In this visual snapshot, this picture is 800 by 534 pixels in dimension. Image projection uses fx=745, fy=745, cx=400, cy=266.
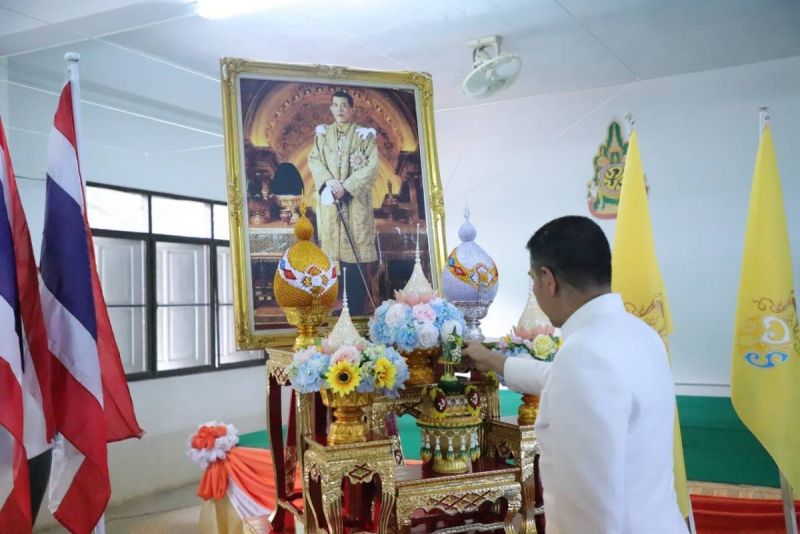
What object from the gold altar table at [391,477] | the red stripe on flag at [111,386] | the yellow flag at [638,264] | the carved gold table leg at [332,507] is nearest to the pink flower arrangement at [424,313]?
the gold altar table at [391,477]

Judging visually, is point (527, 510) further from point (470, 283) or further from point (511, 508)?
point (470, 283)

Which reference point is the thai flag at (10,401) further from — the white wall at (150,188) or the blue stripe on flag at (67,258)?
the white wall at (150,188)

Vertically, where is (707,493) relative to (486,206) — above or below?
below

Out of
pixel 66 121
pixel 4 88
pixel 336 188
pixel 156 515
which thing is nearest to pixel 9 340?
pixel 66 121

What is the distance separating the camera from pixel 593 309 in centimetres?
153

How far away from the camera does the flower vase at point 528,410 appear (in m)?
2.93

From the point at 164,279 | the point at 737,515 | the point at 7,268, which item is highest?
the point at 164,279

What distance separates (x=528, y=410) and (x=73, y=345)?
1696mm

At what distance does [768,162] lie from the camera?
3.14 m

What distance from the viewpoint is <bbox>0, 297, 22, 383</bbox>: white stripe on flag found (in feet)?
6.48

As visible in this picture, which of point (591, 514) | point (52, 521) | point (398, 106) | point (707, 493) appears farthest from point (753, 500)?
point (52, 521)

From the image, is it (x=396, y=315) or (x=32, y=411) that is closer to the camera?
(x=32, y=411)

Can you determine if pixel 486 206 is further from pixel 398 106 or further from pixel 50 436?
pixel 50 436

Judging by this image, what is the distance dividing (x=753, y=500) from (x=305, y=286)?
288 centimetres
